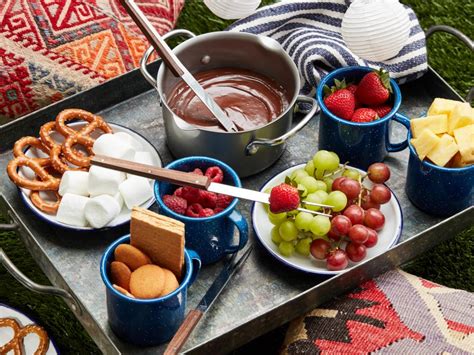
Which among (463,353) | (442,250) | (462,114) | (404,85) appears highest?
(462,114)

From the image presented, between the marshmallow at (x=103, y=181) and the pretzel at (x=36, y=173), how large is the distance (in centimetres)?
8

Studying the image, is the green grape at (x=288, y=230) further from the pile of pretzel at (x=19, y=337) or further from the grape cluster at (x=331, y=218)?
the pile of pretzel at (x=19, y=337)

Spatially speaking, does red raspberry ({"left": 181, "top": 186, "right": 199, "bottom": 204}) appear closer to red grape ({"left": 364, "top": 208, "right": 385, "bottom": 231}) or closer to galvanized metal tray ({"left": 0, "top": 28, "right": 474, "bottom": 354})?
galvanized metal tray ({"left": 0, "top": 28, "right": 474, "bottom": 354})

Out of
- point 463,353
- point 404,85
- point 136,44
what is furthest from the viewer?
point 136,44

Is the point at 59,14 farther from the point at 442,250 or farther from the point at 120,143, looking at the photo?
the point at 442,250

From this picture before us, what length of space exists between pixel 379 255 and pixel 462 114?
0.29 m

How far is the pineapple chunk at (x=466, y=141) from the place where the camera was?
5.10 ft

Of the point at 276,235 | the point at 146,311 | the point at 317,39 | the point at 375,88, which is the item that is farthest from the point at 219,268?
the point at 317,39

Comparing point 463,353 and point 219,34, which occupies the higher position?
point 219,34

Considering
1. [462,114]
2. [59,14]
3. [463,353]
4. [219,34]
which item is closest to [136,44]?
[59,14]

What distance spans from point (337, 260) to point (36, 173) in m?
0.56

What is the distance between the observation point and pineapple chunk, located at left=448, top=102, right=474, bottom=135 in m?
1.58

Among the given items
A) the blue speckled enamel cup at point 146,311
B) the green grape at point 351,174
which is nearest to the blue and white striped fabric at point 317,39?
the green grape at point 351,174

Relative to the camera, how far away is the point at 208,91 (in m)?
1.74
